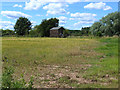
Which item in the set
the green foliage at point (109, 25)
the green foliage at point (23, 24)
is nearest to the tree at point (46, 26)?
the green foliage at point (23, 24)

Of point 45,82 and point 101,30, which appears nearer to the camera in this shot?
point 45,82

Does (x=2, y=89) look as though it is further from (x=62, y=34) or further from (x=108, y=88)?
(x=62, y=34)

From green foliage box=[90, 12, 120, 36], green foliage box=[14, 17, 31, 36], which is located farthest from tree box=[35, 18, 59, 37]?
green foliage box=[90, 12, 120, 36]

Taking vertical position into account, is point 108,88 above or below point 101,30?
below

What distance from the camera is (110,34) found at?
35.6 meters

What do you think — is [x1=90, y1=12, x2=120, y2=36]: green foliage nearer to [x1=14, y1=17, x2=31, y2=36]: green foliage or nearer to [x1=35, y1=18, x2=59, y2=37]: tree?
[x1=35, y1=18, x2=59, y2=37]: tree

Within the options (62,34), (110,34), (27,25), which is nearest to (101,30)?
(110,34)

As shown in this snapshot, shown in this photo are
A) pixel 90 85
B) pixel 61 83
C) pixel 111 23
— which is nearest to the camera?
pixel 90 85

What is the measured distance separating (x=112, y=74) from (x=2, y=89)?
2.99 m

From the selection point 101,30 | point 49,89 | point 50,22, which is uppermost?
point 50,22

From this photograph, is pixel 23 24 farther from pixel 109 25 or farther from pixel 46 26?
pixel 109 25

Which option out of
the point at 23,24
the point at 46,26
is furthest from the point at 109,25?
the point at 23,24

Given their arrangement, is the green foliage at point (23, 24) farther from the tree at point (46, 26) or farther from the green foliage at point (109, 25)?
the green foliage at point (109, 25)

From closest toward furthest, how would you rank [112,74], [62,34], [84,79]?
[84,79], [112,74], [62,34]
